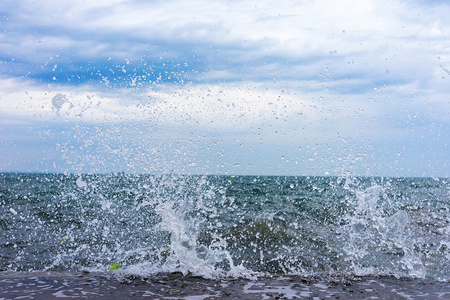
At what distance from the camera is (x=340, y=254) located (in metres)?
9.27

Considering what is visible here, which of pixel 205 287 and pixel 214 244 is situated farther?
pixel 214 244

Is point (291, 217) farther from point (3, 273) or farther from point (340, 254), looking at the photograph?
point (3, 273)

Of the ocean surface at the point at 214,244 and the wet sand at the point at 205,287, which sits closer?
the wet sand at the point at 205,287

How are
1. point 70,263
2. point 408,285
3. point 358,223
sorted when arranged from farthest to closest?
point 358,223 → point 70,263 → point 408,285

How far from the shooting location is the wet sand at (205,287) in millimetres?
5047

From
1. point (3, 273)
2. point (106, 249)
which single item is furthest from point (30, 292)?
point (106, 249)

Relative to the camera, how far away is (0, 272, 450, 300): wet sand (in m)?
5.05

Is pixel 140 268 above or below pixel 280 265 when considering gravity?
above

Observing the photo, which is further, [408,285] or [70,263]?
[70,263]

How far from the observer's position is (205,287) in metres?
5.47

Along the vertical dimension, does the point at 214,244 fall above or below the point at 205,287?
below

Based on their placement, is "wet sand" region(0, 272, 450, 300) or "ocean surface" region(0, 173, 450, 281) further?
"ocean surface" region(0, 173, 450, 281)

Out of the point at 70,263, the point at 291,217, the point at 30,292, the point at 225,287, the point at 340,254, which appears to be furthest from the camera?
the point at 291,217

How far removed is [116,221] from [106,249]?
442 centimetres
